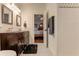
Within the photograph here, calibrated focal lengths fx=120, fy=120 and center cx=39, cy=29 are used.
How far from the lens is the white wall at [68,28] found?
1.42 metres

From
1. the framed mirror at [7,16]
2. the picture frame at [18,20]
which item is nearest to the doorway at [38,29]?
the picture frame at [18,20]

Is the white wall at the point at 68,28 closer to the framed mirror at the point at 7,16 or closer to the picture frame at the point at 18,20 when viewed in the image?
the picture frame at the point at 18,20

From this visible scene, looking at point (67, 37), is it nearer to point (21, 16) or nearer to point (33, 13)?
point (33, 13)

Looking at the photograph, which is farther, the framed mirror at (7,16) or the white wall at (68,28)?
the framed mirror at (7,16)

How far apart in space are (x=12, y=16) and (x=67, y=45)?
0.81 metres

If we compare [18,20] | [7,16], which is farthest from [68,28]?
[7,16]

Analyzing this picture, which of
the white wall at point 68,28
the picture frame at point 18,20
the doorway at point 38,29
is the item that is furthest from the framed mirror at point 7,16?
the white wall at point 68,28

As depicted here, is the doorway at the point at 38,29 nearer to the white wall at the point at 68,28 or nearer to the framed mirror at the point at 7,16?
the white wall at the point at 68,28

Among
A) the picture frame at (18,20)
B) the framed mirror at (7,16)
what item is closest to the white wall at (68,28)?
the picture frame at (18,20)

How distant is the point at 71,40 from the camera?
155cm

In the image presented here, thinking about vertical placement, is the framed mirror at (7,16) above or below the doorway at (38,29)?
above

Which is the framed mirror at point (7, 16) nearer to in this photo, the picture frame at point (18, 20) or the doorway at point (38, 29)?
the picture frame at point (18, 20)

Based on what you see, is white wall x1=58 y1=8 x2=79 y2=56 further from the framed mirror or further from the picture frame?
the framed mirror

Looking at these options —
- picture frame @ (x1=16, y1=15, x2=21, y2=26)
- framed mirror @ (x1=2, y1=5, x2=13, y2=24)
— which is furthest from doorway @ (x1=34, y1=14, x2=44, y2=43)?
framed mirror @ (x1=2, y1=5, x2=13, y2=24)
